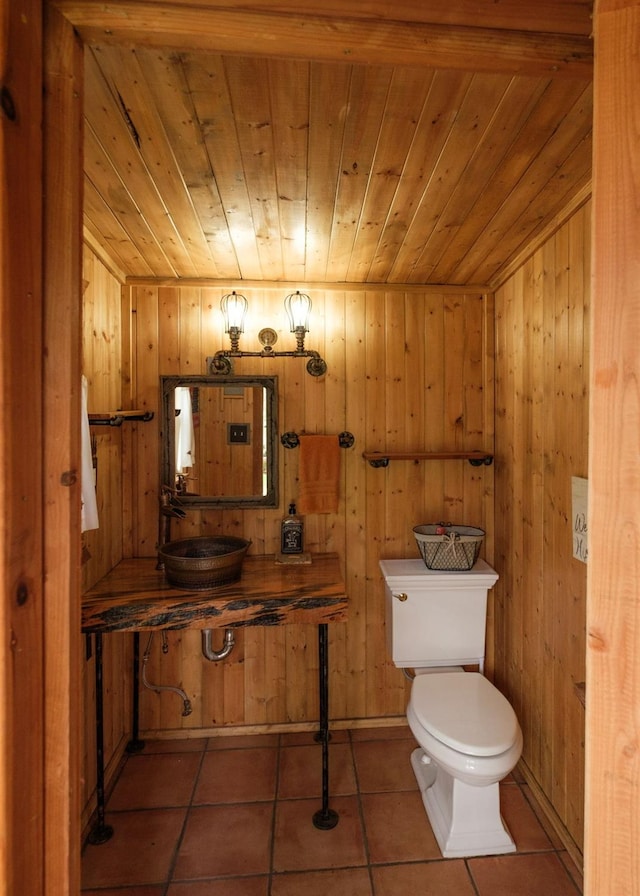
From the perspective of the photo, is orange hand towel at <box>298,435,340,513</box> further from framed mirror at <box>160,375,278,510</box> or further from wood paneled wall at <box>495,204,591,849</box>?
wood paneled wall at <box>495,204,591,849</box>

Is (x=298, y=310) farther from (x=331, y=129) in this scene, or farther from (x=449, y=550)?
(x=449, y=550)

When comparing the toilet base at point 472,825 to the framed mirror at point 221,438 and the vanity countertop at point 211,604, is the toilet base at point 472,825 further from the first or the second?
the framed mirror at point 221,438

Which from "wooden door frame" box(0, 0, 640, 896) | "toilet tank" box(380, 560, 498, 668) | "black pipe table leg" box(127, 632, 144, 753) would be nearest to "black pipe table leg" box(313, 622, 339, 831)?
"toilet tank" box(380, 560, 498, 668)

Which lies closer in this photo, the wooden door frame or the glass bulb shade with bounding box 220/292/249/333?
the wooden door frame

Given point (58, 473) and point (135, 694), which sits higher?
point (58, 473)

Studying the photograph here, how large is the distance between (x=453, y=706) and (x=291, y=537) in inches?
40.2

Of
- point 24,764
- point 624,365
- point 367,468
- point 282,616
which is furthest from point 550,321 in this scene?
point 24,764

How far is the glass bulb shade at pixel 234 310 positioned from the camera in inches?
89.2

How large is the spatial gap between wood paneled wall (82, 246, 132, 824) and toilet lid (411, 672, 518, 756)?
1363mm

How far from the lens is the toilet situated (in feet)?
5.31

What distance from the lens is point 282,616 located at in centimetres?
184

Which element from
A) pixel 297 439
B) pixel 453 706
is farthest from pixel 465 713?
pixel 297 439

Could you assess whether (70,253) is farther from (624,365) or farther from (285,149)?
(624,365)

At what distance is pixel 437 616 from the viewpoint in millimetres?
2199
